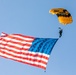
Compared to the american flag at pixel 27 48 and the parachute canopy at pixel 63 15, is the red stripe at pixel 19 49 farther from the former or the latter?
the parachute canopy at pixel 63 15

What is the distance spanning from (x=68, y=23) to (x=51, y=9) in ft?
5.86

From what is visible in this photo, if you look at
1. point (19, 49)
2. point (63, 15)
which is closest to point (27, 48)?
point (19, 49)

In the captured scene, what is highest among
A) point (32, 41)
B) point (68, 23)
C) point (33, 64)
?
point (68, 23)

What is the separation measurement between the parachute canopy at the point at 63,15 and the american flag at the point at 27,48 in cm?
199

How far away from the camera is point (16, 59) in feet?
88.2

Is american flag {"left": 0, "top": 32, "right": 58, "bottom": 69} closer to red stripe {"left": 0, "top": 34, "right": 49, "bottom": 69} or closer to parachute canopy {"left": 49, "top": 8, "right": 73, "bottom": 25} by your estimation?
red stripe {"left": 0, "top": 34, "right": 49, "bottom": 69}

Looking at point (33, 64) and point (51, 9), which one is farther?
point (51, 9)

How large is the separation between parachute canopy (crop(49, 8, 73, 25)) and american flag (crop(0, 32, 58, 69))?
199cm

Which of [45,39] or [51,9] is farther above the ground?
[51,9]

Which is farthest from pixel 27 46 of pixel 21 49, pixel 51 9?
pixel 51 9

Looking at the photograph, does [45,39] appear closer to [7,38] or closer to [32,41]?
[32,41]

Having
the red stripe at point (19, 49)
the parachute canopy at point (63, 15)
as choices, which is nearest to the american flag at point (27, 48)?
the red stripe at point (19, 49)

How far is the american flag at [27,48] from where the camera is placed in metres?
26.7

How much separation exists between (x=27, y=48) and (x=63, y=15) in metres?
4.52
